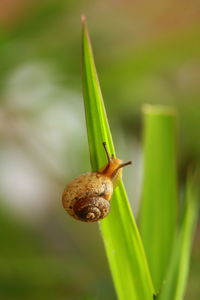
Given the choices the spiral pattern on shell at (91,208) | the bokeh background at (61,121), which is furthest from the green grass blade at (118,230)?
the bokeh background at (61,121)

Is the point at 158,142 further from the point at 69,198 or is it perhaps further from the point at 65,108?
the point at 65,108

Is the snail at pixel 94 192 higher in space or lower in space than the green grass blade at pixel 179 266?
higher

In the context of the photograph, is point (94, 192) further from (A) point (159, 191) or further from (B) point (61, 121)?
(B) point (61, 121)

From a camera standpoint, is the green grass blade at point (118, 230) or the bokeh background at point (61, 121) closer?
the green grass blade at point (118, 230)

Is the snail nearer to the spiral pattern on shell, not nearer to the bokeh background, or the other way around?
the spiral pattern on shell

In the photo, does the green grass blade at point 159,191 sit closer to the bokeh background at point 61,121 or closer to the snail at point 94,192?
the snail at point 94,192

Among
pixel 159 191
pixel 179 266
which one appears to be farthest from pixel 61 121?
pixel 179 266
